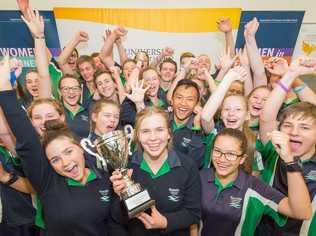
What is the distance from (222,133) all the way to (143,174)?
648mm

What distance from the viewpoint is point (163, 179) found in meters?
1.94

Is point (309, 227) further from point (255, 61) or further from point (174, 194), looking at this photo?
point (255, 61)

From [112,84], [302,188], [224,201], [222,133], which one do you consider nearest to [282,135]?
[302,188]

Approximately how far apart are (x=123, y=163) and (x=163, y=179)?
11.8 inches

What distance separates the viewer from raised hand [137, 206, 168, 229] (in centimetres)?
179

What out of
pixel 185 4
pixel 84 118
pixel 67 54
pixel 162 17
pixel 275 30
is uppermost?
pixel 185 4

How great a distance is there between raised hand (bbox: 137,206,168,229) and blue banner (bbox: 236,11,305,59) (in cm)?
534

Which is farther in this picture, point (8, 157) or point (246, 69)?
point (246, 69)

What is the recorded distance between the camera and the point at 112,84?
361 centimetres

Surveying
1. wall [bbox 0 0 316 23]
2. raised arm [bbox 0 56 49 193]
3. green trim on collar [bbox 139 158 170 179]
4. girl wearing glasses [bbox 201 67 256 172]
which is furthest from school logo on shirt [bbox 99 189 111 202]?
wall [bbox 0 0 316 23]

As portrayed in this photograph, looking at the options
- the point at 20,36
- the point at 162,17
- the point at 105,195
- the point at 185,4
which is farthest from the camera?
the point at 185,4

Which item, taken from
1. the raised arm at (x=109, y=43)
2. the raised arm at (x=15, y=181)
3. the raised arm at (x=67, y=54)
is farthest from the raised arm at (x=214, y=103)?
the raised arm at (x=67, y=54)

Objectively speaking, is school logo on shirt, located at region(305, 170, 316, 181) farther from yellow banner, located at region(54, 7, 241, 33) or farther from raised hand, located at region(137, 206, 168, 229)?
yellow banner, located at region(54, 7, 241, 33)

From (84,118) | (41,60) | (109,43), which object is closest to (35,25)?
(41,60)
